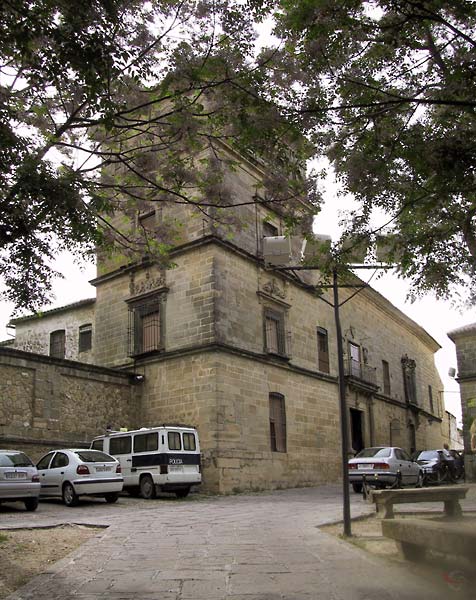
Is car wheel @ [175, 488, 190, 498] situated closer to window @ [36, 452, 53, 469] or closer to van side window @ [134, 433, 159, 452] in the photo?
van side window @ [134, 433, 159, 452]

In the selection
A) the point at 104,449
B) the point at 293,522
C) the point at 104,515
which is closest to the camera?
the point at 293,522

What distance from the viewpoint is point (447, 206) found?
9648 mm

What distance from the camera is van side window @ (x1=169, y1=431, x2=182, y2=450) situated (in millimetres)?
17188

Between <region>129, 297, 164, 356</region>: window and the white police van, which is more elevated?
<region>129, 297, 164, 356</region>: window

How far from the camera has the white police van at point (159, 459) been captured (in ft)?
55.5

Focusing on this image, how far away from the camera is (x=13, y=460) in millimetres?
13680

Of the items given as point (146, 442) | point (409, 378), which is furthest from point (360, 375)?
point (146, 442)

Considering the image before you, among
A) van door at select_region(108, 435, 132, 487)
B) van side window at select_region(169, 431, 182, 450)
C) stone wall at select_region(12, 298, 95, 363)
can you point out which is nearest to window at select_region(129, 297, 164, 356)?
stone wall at select_region(12, 298, 95, 363)

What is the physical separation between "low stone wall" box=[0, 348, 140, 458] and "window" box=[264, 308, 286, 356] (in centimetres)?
514

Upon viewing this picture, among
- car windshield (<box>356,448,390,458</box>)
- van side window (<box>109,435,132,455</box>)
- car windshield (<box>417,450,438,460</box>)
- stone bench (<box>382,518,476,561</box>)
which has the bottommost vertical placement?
stone bench (<box>382,518,476,561</box>)

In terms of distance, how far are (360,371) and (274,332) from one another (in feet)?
27.5

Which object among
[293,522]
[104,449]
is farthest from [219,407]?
[293,522]

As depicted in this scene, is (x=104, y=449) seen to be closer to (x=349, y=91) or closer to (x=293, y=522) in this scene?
(x=293, y=522)

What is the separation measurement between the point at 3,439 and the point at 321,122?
13.3 metres
